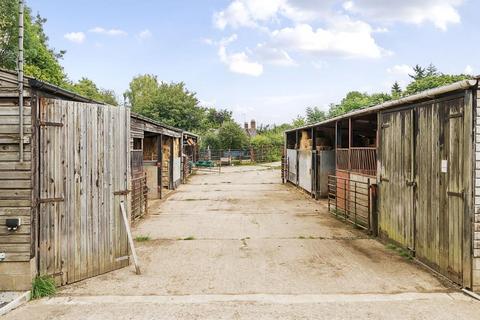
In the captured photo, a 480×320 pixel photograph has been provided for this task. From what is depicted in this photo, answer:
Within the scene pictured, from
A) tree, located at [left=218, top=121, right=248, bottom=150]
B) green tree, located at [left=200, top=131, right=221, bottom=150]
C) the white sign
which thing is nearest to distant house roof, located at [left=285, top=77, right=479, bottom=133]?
the white sign

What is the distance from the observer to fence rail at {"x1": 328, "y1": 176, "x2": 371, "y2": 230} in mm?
8188

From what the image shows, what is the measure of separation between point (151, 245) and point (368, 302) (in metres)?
4.16

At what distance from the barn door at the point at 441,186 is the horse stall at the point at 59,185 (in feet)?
14.7

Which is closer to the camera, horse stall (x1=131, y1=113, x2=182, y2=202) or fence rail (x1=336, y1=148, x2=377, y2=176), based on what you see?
fence rail (x1=336, y1=148, x2=377, y2=176)

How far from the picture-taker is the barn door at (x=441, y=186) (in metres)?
4.71

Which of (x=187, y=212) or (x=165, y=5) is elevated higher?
(x=165, y=5)

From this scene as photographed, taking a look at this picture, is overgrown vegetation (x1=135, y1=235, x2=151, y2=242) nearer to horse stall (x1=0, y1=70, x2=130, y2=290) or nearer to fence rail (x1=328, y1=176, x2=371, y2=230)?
horse stall (x1=0, y1=70, x2=130, y2=290)

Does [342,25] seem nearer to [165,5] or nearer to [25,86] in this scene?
[165,5]

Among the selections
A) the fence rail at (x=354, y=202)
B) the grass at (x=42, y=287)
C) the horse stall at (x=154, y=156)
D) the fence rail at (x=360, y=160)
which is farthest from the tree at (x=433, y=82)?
the grass at (x=42, y=287)

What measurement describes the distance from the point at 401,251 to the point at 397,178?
128 centimetres

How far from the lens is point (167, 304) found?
423 cm

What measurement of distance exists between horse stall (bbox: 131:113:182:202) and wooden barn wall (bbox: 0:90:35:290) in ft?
15.6

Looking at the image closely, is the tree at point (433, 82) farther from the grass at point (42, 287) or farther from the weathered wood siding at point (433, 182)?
the grass at point (42, 287)

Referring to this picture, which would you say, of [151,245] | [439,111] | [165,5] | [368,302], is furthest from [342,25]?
[368,302]
